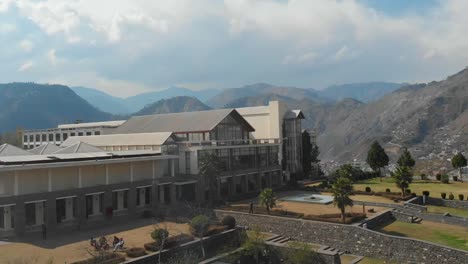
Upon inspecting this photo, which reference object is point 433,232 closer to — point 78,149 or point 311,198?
point 311,198

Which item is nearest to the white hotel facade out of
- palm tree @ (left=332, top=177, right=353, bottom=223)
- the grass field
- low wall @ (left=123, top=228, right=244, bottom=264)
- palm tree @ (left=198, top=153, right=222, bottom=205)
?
palm tree @ (left=198, top=153, right=222, bottom=205)

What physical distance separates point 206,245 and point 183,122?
2701 cm

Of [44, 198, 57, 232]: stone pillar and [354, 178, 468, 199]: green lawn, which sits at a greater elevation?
[44, 198, 57, 232]: stone pillar

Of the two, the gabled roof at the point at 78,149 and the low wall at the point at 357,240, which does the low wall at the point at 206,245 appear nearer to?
the low wall at the point at 357,240

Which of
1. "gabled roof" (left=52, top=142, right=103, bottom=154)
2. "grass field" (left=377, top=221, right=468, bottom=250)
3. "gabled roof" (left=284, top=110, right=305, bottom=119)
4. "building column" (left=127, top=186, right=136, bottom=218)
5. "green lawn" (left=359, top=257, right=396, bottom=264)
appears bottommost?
"green lawn" (left=359, top=257, right=396, bottom=264)

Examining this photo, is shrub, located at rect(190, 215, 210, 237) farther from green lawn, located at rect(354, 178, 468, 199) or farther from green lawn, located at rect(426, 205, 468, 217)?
green lawn, located at rect(354, 178, 468, 199)

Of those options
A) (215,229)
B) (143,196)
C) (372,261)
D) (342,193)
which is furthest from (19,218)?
(372,261)

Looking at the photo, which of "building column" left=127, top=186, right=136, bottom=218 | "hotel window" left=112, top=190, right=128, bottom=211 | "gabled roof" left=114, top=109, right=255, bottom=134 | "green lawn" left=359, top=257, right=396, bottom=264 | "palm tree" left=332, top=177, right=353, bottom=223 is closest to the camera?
"green lawn" left=359, top=257, right=396, bottom=264

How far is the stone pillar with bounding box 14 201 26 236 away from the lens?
34844mm

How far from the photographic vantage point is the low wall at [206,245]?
3058 centimetres

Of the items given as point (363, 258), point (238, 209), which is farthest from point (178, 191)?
point (363, 258)

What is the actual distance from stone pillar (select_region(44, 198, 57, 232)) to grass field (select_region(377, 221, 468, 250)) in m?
29.7

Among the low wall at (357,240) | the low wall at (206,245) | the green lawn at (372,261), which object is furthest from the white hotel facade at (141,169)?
the green lawn at (372,261)

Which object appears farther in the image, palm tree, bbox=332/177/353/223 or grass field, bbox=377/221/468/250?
palm tree, bbox=332/177/353/223
